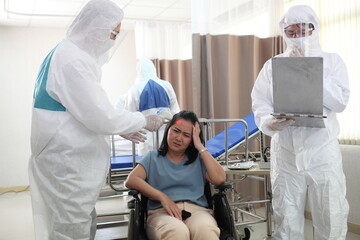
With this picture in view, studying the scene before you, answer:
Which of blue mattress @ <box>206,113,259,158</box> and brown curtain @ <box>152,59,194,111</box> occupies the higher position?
brown curtain @ <box>152,59,194,111</box>

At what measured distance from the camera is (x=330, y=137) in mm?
2049

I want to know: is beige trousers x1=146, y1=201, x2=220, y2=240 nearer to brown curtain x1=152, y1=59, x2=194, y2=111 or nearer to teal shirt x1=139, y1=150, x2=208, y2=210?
teal shirt x1=139, y1=150, x2=208, y2=210

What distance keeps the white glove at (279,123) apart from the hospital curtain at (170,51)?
9.90 ft

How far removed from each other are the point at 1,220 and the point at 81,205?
2976mm

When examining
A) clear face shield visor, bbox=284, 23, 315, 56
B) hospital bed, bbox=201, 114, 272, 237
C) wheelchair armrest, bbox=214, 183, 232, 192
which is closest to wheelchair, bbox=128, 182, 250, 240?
wheelchair armrest, bbox=214, 183, 232, 192

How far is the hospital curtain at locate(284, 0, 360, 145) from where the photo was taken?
3.16 meters

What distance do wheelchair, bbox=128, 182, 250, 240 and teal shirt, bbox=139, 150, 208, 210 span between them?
48mm

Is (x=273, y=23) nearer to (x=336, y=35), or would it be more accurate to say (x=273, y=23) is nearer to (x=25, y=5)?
(x=336, y=35)

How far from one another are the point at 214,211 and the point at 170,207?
0.28 meters

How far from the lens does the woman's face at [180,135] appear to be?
2.09m

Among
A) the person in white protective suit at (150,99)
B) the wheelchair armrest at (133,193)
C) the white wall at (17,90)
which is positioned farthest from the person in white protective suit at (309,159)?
the white wall at (17,90)

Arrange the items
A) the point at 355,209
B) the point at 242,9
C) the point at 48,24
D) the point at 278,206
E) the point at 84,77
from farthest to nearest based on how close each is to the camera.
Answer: the point at 48,24
the point at 242,9
the point at 355,209
the point at 278,206
the point at 84,77

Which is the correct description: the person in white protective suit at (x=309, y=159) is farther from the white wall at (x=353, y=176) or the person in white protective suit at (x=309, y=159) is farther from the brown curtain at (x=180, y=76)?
the brown curtain at (x=180, y=76)

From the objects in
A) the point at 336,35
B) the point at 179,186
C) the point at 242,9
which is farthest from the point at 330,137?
the point at 242,9
